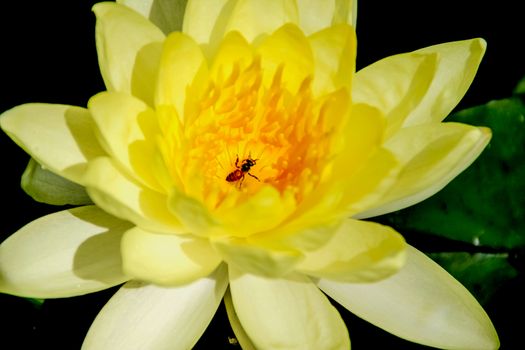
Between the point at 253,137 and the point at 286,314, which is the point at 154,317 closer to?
the point at 286,314

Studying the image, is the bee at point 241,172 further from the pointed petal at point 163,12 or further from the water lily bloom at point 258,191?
the pointed petal at point 163,12

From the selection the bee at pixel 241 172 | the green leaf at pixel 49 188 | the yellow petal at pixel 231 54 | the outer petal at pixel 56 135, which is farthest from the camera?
the bee at pixel 241 172

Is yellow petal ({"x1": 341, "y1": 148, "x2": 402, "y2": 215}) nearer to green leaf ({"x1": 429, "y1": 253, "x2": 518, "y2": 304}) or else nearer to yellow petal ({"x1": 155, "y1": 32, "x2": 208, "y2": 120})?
yellow petal ({"x1": 155, "y1": 32, "x2": 208, "y2": 120})

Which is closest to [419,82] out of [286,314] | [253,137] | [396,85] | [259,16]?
[396,85]

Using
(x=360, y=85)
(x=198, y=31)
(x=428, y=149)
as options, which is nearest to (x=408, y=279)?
(x=428, y=149)

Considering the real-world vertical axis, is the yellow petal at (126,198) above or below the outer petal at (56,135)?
below

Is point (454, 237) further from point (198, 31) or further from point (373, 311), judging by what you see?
point (198, 31)

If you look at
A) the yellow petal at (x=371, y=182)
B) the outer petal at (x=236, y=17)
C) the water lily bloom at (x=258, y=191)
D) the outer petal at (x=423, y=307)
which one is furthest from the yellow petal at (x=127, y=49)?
the outer petal at (x=423, y=307)
